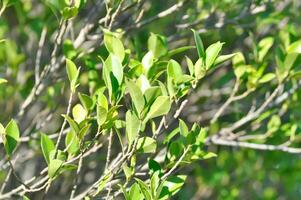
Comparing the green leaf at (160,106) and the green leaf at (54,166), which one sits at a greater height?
the green leaf at (160,106)

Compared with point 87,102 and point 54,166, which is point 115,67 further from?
point 54,166

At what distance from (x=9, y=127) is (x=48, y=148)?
0.12m

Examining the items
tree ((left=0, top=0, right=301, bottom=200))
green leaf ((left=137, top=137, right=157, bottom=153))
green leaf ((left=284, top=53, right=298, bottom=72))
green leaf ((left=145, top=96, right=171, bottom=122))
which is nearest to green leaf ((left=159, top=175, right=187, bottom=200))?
tree ((left=0, top=0, right=301, bottom=200))

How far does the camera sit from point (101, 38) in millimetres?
2117

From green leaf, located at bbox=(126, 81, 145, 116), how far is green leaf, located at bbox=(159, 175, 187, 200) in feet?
0.82

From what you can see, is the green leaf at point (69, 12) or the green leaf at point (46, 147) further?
the green leaf at point (69, 12)

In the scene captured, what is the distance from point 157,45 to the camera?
1.82 metres

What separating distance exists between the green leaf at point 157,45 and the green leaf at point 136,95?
17.0 inches

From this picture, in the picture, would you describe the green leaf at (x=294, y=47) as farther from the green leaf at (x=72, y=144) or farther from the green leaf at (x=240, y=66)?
the green leaf at (x=72, y=144)

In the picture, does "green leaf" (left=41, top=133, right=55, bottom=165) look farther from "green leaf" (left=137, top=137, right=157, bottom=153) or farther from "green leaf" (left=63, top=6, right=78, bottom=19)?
"green leaf" (left=63, top=6, right=78, bottom=19)

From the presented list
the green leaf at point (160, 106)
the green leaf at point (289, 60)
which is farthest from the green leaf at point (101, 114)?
the green leaf at point (289, 60)

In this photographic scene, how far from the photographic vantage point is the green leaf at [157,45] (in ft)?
5.95

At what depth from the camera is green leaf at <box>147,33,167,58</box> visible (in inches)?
71.4

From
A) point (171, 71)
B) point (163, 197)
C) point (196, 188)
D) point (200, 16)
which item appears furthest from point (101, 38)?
point (196, 188)
